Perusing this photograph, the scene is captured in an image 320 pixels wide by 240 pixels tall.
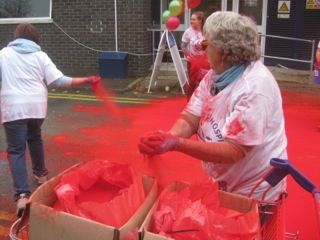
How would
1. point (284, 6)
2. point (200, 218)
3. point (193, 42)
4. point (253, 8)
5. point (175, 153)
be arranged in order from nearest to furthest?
point (200, 218) → point (175, 153) → point (193, 42) → point (284, 6) → point (253, 8)

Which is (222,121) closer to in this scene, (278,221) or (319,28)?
(278,221)

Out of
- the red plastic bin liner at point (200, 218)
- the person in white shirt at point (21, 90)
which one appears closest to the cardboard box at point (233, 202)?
the red plastic bin liner at point (200, 218)

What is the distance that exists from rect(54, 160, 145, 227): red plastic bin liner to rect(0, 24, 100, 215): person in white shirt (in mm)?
2133

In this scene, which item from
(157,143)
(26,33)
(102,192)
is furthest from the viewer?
(26,33)

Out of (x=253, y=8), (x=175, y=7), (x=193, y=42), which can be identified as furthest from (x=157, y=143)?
(x=253, y=8)

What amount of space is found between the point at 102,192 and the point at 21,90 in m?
2.48

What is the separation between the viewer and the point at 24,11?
12.4m

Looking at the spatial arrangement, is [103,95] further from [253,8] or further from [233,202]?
[253,8]

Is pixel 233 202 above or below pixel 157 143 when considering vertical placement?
below

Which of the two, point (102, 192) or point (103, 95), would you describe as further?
point (103, 95)

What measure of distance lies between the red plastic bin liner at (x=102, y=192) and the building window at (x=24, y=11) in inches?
422

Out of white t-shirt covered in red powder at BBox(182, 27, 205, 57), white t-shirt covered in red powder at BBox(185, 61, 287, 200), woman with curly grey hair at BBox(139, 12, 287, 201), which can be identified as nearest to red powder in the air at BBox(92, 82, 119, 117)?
white t-shirt covered in red powder at BBox(182, 27, 205, 57)

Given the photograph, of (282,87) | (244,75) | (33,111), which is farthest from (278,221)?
(282,87)

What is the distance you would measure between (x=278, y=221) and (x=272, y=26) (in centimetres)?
1039
